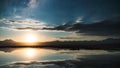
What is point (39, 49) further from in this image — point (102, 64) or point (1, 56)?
point (102, 64)

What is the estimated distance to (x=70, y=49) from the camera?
1561 centimetres

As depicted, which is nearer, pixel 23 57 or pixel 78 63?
pixel 78 63

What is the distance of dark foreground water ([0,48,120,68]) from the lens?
11.7m

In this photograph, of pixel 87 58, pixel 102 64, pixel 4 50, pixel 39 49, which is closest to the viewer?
pixel 102 64

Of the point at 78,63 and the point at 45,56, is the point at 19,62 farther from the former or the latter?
the point at 78,63

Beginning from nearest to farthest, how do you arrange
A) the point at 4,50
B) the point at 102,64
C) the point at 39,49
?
1. the point at 102,64
2. the point at 4,50
3. the point at 39,49

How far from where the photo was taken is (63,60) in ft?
41.1

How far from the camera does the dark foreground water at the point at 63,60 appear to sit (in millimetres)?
11664

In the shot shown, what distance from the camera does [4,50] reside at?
14938mm

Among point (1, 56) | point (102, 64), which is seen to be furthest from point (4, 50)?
point (102, 64)

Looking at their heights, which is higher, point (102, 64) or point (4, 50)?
point (4, 50)

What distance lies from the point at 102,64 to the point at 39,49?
4857 mm

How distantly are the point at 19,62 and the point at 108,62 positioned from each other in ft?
11.1

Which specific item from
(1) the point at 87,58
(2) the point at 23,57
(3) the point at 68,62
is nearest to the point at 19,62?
(2) the point at 23,57
